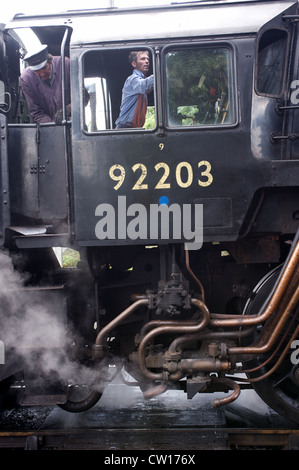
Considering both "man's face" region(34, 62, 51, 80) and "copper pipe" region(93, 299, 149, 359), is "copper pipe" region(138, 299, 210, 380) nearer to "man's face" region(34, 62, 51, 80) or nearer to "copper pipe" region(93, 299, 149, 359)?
"copper pipe" region(93, 299, 149, 359)

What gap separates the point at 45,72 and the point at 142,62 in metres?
0.98

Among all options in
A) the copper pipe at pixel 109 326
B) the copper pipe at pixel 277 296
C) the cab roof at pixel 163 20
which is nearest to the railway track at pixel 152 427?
the copper pipe at pixel 109 326

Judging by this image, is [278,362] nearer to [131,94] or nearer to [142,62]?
[131,94]

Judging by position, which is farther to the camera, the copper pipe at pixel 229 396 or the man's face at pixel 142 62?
the man's face at pixel 142 62

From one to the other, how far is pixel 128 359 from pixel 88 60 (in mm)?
2761

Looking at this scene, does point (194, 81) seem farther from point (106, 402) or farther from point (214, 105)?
point (106, 402)

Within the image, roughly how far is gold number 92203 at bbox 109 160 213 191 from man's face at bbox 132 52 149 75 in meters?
0.84

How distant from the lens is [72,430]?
4.16 m

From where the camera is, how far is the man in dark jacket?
4215 millimetres

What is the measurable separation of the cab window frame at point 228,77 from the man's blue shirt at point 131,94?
10.3 inches

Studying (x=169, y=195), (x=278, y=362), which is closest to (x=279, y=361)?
(x=278, y=362)

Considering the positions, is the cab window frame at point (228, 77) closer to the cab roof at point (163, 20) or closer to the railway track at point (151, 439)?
the cab roof at point (163, 20)

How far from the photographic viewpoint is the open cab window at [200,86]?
3809 mm

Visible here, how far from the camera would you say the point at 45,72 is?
4.27 meters
